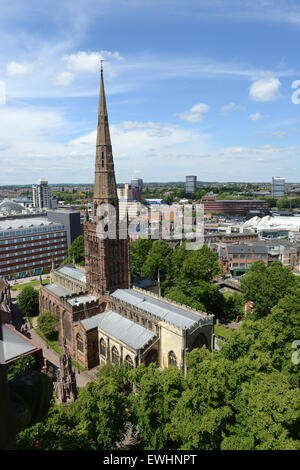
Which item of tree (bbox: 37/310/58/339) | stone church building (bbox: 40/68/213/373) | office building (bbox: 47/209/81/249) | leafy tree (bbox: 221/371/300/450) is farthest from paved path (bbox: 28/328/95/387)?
office building (bbox: 47/209/81/249)

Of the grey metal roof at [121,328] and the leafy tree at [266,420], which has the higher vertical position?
the leafy tree at [266,420]

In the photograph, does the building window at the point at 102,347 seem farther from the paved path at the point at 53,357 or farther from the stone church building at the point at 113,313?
the paved path at the point at 53,357

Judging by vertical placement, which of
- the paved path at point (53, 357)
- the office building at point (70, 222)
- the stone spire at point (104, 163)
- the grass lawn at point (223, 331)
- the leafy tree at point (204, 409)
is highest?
the stone spire at point (104, 163)

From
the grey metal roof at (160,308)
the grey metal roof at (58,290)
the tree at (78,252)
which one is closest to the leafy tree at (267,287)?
the grey metal roof at (160,308)

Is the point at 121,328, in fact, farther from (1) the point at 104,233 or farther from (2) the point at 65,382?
(1) the point at 104,233

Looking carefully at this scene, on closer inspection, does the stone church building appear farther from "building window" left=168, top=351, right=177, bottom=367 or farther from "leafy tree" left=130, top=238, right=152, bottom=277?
"leafy tree" left=130, top=238, right=152, bottom=277

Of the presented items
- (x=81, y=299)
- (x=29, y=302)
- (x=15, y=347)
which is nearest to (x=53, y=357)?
(x=81, y=299)
